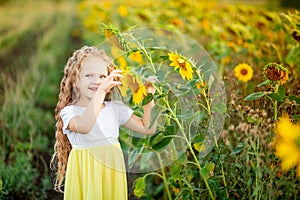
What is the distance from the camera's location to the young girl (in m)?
2.35

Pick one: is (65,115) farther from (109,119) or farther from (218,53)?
(218,53)

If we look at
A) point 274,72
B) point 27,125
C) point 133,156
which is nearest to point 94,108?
point 133,156

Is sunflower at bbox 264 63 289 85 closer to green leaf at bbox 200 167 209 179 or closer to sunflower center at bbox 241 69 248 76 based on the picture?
green leaf at bbox 200 167 209 179

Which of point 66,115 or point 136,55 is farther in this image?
point 136,55

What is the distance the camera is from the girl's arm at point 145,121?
2465 mm

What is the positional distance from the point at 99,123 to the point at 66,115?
13cm

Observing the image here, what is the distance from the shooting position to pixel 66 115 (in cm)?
238

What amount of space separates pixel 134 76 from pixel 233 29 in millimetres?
1954

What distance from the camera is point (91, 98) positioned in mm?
2387

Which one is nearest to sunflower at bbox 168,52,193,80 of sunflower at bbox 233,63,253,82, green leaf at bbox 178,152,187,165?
green leaf at bbox 178,152,187,165

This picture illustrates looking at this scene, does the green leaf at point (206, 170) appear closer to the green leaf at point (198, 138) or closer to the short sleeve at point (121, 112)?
the green leaf at point (198, 138)

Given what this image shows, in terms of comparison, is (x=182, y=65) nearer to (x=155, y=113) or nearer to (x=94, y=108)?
(x=155, y=113)

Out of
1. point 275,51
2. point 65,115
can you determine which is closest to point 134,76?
point 65,115

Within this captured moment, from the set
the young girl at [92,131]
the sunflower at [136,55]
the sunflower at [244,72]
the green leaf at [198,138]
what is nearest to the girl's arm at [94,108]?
the young girl at [92,131]
